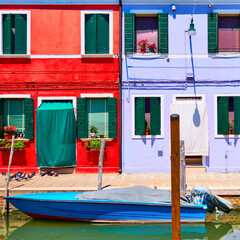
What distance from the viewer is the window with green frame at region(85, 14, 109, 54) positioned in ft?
50.9

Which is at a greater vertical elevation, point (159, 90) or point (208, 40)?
point (208, 40)

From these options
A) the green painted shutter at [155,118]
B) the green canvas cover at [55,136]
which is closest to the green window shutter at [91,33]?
the green canvas cover at [55,136]

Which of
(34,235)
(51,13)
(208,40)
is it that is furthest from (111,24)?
(34,235)

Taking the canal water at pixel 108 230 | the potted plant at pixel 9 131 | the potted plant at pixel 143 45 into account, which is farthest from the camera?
the potted plant at pixel 143 45

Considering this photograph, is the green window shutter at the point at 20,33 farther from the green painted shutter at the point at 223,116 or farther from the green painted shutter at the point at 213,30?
the green painted shutter at the point at 223,116

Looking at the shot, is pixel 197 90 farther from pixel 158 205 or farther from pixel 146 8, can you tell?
pixel 158 205

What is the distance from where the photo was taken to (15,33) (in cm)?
1555

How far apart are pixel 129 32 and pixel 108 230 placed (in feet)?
25.4

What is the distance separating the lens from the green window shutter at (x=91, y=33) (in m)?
15.5

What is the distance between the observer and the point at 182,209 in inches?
415

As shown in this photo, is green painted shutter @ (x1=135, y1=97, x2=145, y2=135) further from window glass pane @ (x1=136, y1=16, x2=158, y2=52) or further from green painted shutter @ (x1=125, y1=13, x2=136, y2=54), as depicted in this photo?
window glass pane @ (x1=136, y1=16, x2=158, y2=52)

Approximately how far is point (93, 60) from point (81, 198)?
6.26 m

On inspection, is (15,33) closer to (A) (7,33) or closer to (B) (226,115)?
(A) (7,33)

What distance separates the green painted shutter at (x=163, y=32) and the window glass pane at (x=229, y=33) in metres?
2.06
